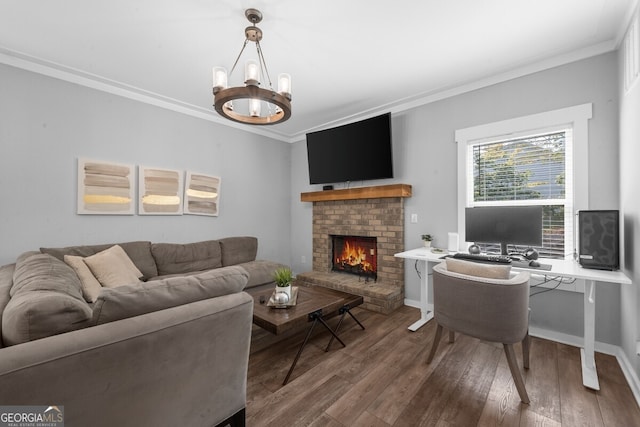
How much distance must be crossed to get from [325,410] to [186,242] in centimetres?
286

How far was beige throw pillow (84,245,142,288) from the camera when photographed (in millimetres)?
2426

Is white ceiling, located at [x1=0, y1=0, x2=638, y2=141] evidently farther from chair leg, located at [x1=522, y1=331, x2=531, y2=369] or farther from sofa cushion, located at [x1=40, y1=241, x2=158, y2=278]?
chair leg, located at [x1=522, y1=331, x2=531, y2=369]

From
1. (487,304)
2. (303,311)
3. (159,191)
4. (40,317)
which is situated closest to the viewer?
(40,317)

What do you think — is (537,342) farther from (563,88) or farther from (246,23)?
(246,23)

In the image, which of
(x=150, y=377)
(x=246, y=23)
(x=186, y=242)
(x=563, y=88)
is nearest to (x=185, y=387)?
(x=150, y=377)

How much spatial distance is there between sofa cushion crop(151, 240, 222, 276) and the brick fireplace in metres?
1.34

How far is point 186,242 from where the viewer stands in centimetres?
364

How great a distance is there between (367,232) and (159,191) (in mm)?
2776

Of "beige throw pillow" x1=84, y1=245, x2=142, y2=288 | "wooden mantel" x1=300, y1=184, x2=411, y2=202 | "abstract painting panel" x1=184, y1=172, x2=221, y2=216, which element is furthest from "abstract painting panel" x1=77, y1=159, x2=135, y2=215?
"wooden mantel" x1=300, y1=184, x2=411, y2=202

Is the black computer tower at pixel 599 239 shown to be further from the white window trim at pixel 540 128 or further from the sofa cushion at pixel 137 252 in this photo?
the sofa cushion at pixel 137 252

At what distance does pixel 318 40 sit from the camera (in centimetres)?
228

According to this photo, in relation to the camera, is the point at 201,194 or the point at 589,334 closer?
the point at 589,334

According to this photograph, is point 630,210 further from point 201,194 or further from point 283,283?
point 201,194

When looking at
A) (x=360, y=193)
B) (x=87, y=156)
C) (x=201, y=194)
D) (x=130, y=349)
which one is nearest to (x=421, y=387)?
(x=130, y=349)
